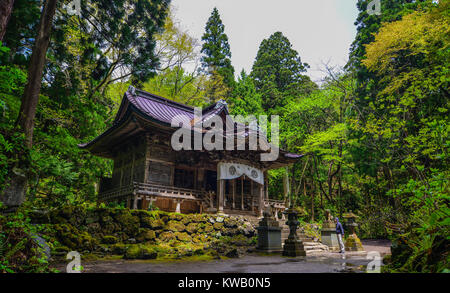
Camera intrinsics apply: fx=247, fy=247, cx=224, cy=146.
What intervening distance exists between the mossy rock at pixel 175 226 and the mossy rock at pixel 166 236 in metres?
0.23

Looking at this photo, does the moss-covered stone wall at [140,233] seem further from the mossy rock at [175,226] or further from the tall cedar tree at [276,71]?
the tall cedar tree at [276,71]

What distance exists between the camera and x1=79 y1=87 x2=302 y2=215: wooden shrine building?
1352 cm

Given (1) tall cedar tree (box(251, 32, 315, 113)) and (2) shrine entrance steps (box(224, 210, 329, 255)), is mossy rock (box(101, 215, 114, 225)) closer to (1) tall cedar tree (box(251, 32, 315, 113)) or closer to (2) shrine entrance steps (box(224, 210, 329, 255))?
(2) shrine entrance steps (box(224, 210, 329, 255))

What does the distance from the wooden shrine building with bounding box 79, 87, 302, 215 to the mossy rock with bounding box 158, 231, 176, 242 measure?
8.20ft

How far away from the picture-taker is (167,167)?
1532cm

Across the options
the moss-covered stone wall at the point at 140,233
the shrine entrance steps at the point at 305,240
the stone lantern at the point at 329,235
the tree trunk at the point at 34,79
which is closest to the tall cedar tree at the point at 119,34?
the tree trunk at the point at 34,79

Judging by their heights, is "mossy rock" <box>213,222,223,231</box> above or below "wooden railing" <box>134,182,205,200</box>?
below

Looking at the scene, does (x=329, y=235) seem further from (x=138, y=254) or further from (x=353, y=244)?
(x=138, y=254)

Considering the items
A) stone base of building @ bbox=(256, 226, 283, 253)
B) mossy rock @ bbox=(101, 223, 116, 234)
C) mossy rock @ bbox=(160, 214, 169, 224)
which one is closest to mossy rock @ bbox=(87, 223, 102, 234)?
mossy rock @ bbox=(101, 223, 116, 234)

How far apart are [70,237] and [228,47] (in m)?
32.6

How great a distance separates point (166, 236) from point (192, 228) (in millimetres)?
1507
